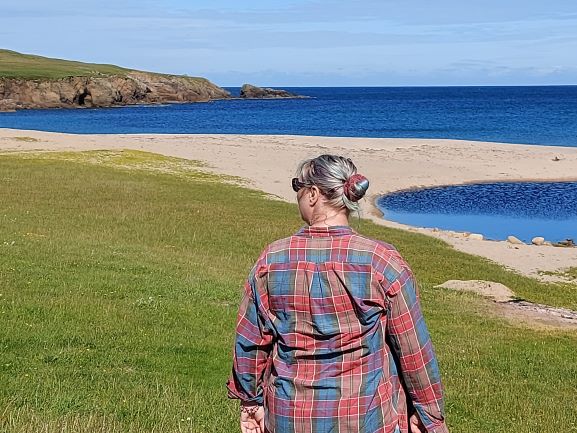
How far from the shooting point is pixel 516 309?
16188 mm

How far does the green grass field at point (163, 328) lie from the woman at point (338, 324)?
3.04 m

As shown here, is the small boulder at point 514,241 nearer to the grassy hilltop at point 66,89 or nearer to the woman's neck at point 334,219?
the woman's neck at point 334,219

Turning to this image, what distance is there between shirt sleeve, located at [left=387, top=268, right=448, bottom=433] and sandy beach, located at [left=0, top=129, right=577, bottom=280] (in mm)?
27369

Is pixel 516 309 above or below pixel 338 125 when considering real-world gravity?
above

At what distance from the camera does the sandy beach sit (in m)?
46.4

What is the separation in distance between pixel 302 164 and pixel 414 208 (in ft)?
116

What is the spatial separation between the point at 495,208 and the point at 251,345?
36.4 metres

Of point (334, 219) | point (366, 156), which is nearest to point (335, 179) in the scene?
point (334, 219)

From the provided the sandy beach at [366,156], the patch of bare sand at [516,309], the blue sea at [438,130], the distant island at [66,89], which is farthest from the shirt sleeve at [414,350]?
the distant island at [66,89]

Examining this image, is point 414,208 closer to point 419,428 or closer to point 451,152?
point 451,152

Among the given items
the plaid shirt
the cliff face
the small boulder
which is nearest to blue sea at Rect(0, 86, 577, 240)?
the small boulder

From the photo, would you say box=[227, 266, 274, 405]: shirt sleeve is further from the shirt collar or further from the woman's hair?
the woman's hair

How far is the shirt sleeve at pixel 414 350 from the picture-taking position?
4031 mm

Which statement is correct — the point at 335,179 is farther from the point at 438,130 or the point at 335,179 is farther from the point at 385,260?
the point at 438,130
